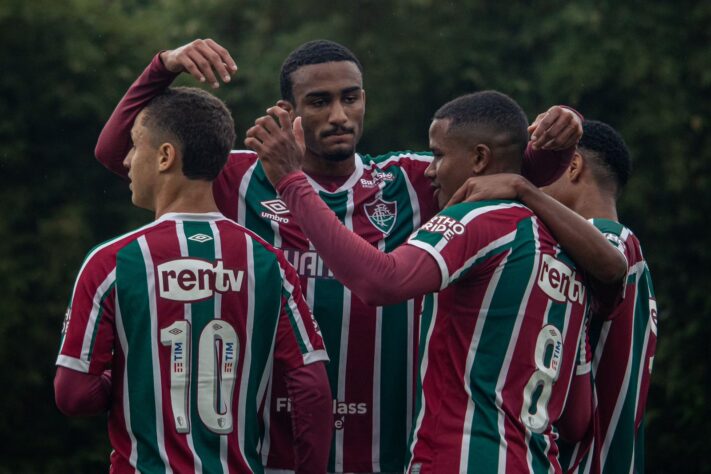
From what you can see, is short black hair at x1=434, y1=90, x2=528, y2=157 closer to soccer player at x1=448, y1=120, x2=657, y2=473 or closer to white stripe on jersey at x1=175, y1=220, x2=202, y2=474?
soccer player at x1=448, y1=120, x2=657, y2=473

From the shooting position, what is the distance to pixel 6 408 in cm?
887

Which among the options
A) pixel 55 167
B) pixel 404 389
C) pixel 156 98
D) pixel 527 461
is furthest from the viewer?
pixel 55 167

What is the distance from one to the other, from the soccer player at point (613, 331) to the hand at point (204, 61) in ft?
5.44

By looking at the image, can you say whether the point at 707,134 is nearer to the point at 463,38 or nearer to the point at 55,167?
the point at 463,38

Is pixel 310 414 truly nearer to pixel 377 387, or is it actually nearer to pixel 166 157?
pixel 377 387

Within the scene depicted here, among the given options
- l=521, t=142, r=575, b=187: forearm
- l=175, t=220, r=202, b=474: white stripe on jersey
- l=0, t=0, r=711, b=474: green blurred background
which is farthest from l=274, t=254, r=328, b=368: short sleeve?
l=0, t=0, r=711, b=474: green blurred background

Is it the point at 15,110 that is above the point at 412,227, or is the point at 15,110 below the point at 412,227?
above

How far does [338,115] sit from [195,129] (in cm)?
92

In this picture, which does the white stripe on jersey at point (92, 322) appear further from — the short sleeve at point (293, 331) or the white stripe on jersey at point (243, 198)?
the white stripe on jersey at point (243, 198)

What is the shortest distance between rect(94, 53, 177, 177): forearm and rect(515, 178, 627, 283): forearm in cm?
142

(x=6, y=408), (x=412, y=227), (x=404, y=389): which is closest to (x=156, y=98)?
(x=412, y=227)

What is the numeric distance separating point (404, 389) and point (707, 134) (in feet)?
20.4

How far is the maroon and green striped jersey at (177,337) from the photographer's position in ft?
11.6

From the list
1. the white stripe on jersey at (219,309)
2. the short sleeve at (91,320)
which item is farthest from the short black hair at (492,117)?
the short sleeve at (91,320)
